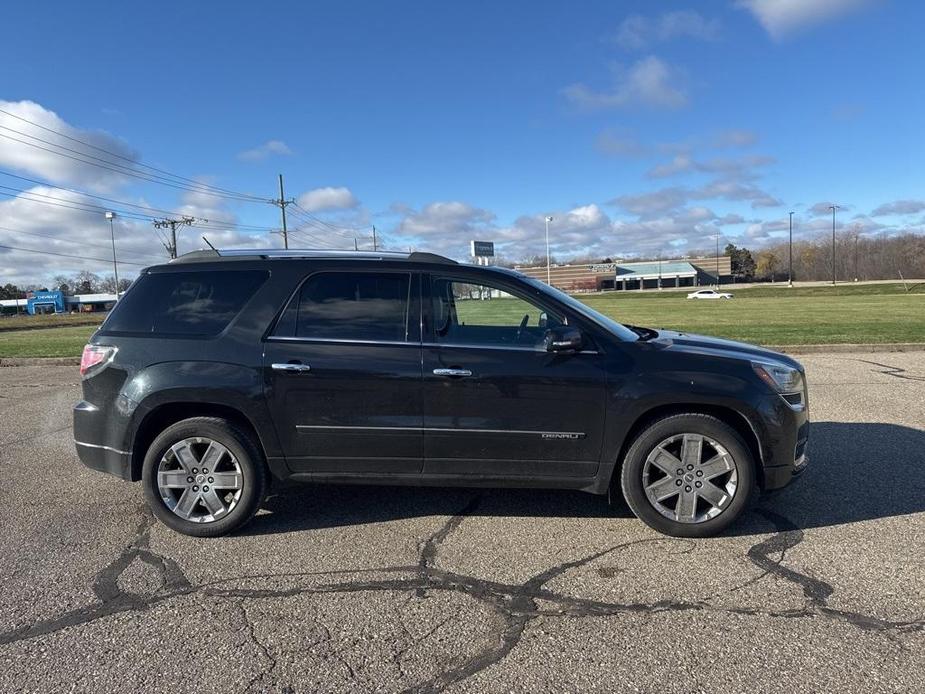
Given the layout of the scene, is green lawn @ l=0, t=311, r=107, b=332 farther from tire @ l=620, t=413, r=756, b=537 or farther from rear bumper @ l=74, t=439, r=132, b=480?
tire @ l=620, t=413, r=756, b=537

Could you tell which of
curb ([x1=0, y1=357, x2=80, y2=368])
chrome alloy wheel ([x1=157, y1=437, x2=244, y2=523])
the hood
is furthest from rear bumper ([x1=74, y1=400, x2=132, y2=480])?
curb ([x1=0, y1=357, x2=80, y2=368])

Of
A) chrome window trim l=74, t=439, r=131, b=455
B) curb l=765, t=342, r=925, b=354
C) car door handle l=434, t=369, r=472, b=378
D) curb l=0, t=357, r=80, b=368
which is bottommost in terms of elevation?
curb l=765, t=342, r=925, b=354

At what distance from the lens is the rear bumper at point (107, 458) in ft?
13.6

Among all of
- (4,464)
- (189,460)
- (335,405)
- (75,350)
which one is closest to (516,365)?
(335,405)

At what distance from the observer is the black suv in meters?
3.92

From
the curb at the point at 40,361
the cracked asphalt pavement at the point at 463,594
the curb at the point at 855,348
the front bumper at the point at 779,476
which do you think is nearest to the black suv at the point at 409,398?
the front bumper at the point at 779,476

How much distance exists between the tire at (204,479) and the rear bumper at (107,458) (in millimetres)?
163

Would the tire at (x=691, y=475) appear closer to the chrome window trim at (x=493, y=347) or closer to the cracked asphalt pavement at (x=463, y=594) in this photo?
the cracked asphalt pavement at (x=463, y=594)

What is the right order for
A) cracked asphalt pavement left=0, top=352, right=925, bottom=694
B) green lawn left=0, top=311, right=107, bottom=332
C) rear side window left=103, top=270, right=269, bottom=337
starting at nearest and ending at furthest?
cracked asphalt pavement left=0, top=352, right=925, bottom=694 → rear side window left=103, top=270, right=269, bottom=337 → green lawn left=0, top=311, right=107, bottom=332

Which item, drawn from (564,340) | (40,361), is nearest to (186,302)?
(564,340)

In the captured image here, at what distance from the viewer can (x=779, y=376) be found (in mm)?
4020

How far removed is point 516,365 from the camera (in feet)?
12.9

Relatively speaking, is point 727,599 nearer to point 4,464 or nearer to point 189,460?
point 189,460

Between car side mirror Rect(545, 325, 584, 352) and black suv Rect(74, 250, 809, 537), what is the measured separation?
16 millimetres
